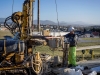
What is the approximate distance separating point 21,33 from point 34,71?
2142mm

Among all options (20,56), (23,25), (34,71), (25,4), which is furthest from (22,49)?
(25,4)

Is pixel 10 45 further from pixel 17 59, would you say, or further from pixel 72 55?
pixel 72 55

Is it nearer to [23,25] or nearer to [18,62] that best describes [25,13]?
[23,25]

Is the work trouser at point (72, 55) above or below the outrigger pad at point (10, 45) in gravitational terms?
below

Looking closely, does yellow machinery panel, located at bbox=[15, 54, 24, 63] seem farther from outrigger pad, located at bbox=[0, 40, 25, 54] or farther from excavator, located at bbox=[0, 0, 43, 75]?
outrigger pad, located at bbox=[0, 40, 25, 54]

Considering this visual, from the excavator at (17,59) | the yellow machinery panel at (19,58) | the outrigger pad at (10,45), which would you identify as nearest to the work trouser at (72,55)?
the excavator at (17,59)

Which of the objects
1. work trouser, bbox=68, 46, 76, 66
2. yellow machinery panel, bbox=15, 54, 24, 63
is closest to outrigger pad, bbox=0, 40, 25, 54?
yellow machinery panel, bbox=15, 54, 24, 63

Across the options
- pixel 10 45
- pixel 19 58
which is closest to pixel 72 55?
pixel 19 58

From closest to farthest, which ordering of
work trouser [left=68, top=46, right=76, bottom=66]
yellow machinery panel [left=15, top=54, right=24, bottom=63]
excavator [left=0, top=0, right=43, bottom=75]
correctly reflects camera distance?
excavator [left=0, top=0, right=43, bottom=75] → yellow machinery panel [left=15, top=54, right=24, bottom=63] → work trouser [left=68, top=46, right=76, bottom=66]

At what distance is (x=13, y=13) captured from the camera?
1080cm

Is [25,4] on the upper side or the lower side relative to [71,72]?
upper

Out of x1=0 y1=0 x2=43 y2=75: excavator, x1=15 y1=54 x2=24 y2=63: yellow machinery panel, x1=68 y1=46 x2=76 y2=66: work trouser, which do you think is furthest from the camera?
x1=68 y1=46 x2=76 y2=66: work trouser

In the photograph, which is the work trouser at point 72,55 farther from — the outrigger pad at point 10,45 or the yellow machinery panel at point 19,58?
the outrigger pad at point 10,45

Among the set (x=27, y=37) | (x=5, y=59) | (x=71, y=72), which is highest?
(x=27, y=37)
